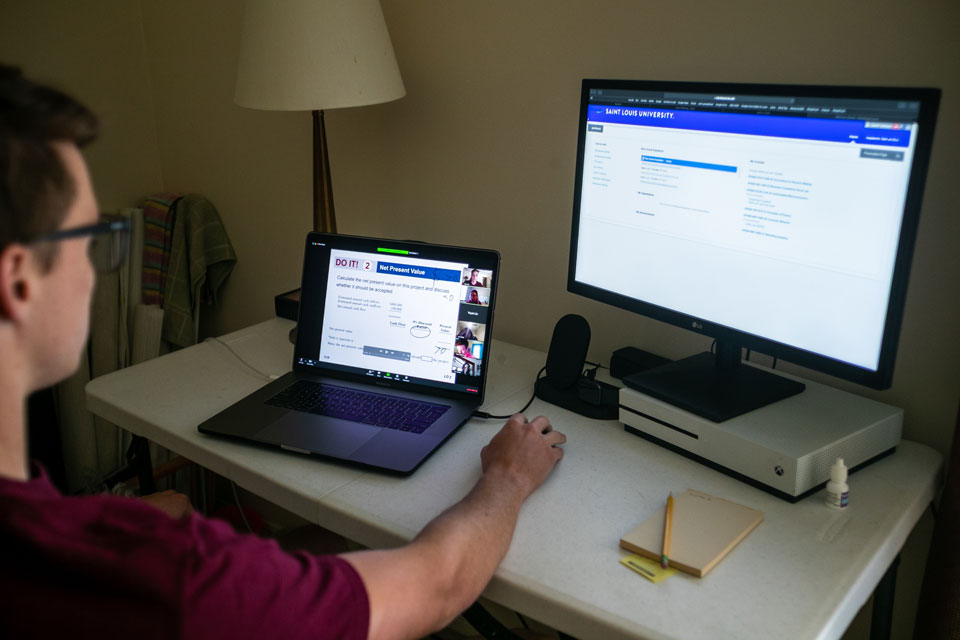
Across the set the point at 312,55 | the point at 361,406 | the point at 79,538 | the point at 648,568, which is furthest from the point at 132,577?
the point at 312,55

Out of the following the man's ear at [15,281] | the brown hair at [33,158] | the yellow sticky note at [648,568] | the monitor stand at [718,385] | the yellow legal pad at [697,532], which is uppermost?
the brown hair at [33,158]

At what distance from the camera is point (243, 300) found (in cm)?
237

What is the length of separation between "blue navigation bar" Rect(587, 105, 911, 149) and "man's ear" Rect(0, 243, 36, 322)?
2.91ft

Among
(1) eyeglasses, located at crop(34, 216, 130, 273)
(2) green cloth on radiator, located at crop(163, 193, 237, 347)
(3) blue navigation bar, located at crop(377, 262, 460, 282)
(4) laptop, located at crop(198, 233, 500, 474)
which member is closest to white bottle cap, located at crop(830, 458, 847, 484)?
(4) laptop, located at crop(198, 233, 500, 474)

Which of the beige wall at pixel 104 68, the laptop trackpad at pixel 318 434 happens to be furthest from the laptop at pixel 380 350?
the beige wall at pixel 104 68

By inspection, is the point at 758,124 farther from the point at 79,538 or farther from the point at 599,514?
the point at 79,538

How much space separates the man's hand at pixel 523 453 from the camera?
3.85 ft

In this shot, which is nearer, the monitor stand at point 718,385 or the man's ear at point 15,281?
the man's ear at point 15,281

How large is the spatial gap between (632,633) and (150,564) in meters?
0.51

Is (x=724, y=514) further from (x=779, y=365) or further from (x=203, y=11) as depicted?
(x=203, y=11)

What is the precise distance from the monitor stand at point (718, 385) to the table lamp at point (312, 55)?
758mm

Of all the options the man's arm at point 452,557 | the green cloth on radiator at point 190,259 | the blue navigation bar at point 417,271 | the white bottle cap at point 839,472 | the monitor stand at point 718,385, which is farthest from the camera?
the green cloth on radiator at point 190,259

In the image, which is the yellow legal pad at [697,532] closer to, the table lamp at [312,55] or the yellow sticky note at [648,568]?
the yellow sticky note at [648,568]

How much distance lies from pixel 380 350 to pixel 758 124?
74 centimetres
